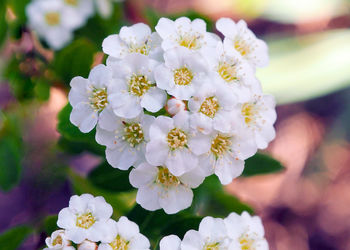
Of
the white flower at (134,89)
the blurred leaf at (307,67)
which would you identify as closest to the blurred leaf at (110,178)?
the white flower at (134,89)

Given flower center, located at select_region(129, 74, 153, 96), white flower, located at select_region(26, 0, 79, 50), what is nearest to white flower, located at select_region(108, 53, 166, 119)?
flower center, located at select_region(129, 74, 153, 96)

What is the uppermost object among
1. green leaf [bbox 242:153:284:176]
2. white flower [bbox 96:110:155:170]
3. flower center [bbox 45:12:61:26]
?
white flower [bbox 96:110:155:170]

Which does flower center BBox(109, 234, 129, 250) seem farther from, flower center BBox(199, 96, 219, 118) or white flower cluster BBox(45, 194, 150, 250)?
flower center BBox(199, 96, 219, 118)

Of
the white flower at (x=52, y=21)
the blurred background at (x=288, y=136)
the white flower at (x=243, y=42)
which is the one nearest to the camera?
the white flower at (x=243, y=42)

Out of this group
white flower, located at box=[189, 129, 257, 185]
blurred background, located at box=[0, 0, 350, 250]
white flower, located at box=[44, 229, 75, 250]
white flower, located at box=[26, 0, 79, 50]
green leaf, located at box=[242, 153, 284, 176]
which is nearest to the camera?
white flower, located at box=[44, 229, 75, 250]

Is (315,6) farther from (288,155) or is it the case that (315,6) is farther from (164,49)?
(164,49)

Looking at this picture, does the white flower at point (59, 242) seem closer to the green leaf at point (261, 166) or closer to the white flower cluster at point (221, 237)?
the white flower cluster at point (221, 237)
